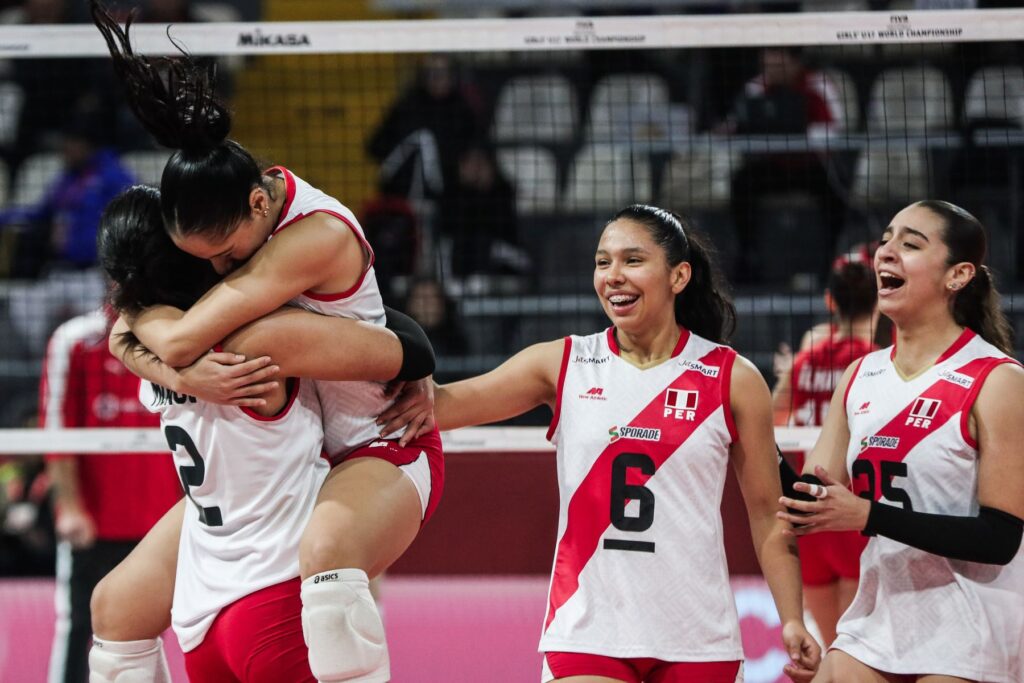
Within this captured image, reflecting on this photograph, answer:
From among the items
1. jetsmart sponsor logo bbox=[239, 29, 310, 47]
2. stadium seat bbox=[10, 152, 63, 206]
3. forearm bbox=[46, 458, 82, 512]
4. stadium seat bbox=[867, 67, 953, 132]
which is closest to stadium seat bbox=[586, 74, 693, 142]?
stadium seat bbox=[867, 67, 953, 132]

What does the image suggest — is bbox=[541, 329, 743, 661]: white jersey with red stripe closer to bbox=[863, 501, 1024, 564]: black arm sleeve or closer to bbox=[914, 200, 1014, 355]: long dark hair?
bbox=[863, 501, 1024, 564]: black arm sleeve

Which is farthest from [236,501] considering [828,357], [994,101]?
[994,101]

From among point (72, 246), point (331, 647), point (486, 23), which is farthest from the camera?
point (72, 246)

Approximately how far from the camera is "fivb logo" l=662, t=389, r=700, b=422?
3.48 metres

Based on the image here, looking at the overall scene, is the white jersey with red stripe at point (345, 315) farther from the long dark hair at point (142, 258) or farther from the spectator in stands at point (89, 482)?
the spectator in stands at point (89, 482)

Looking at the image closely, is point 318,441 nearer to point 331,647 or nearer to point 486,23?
point 331,647

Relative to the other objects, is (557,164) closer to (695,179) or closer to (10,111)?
(695,179)

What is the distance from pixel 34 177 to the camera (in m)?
9.22

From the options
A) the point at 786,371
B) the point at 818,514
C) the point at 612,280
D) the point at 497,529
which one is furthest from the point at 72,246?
the point at 818,514

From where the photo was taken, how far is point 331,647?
292 centimetres

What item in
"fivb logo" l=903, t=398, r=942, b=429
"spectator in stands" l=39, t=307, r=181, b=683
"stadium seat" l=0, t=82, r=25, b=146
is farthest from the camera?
"stadium seat" l=0, t=82, r=25, b=146

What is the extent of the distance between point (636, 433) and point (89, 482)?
3.11 metres

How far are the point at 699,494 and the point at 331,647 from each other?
3.66 ft

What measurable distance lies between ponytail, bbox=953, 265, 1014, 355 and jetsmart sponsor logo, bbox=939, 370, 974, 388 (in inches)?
8.6
